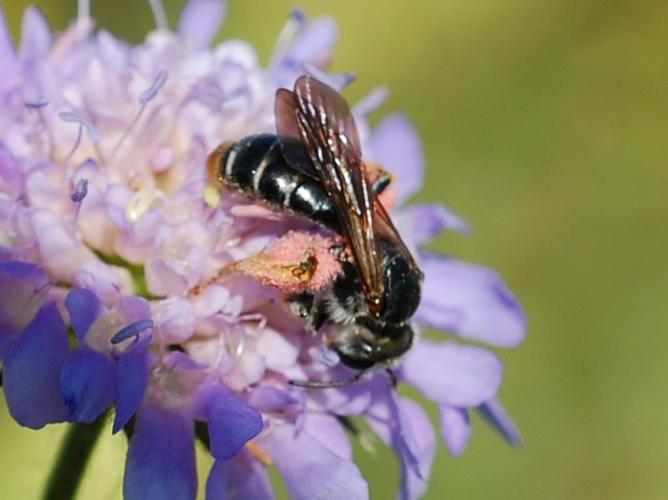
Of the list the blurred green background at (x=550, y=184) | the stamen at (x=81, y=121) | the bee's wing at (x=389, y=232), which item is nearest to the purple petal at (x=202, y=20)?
the stamen at (x=81, y=121)

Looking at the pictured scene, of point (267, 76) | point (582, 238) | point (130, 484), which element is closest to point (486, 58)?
point (582, 238)

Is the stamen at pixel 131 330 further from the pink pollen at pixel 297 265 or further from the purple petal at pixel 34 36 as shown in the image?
the purple petal at pixel 34 36

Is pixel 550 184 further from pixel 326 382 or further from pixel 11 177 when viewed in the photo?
pixel 11 177

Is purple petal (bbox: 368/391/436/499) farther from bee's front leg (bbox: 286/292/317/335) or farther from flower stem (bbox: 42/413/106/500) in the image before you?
flower stem (bbox: 42/413/106/500)

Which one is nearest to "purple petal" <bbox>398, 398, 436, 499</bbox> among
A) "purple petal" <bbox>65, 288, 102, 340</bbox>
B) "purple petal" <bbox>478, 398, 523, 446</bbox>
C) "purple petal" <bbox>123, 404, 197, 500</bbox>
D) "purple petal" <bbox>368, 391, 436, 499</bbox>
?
"purple petal" <bbox>368, 391, 436, 499</bbox>

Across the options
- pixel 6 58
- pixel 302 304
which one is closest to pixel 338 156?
pixel 302 304

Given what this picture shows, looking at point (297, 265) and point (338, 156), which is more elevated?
point (338, 156)
